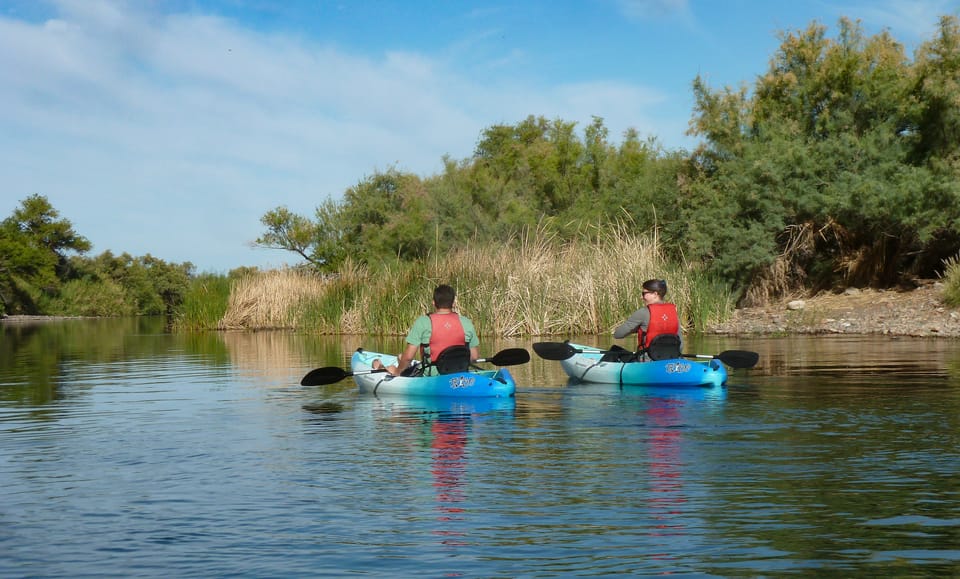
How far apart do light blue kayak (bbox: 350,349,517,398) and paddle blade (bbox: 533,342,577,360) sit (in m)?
1.56

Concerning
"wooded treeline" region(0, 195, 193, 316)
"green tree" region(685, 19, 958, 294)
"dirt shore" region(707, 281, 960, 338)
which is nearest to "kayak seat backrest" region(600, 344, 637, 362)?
"dirt shore" region(707, 281, 960, 338)

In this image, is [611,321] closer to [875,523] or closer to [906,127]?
[906,127]

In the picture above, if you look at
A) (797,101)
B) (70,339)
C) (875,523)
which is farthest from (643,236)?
(875,523)

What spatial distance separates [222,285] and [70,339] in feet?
17.3

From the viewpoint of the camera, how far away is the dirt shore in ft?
86.1

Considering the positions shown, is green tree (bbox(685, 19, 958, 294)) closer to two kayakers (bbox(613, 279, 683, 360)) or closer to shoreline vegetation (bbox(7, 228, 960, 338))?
shoreline vegetation (bbox(7, 228, 960, 338))

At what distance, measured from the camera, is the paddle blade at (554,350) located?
1521 centimetres

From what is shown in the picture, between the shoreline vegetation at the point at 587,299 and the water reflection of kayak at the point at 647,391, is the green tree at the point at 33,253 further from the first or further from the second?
the water reflection of kayak at the point at 647,391

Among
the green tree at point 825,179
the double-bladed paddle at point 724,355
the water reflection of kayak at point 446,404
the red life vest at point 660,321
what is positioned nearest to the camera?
the water reflection of kayak at point 446,404

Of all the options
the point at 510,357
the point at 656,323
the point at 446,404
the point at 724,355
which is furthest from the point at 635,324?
the point at 446,404

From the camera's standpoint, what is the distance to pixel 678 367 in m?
14.1

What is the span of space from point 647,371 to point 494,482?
6795 mm

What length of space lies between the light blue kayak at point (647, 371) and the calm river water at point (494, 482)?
29cm

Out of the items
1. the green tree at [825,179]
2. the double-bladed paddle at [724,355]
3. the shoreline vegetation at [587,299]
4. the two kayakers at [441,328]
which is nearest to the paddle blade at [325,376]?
the two kayakers at [441,328]
